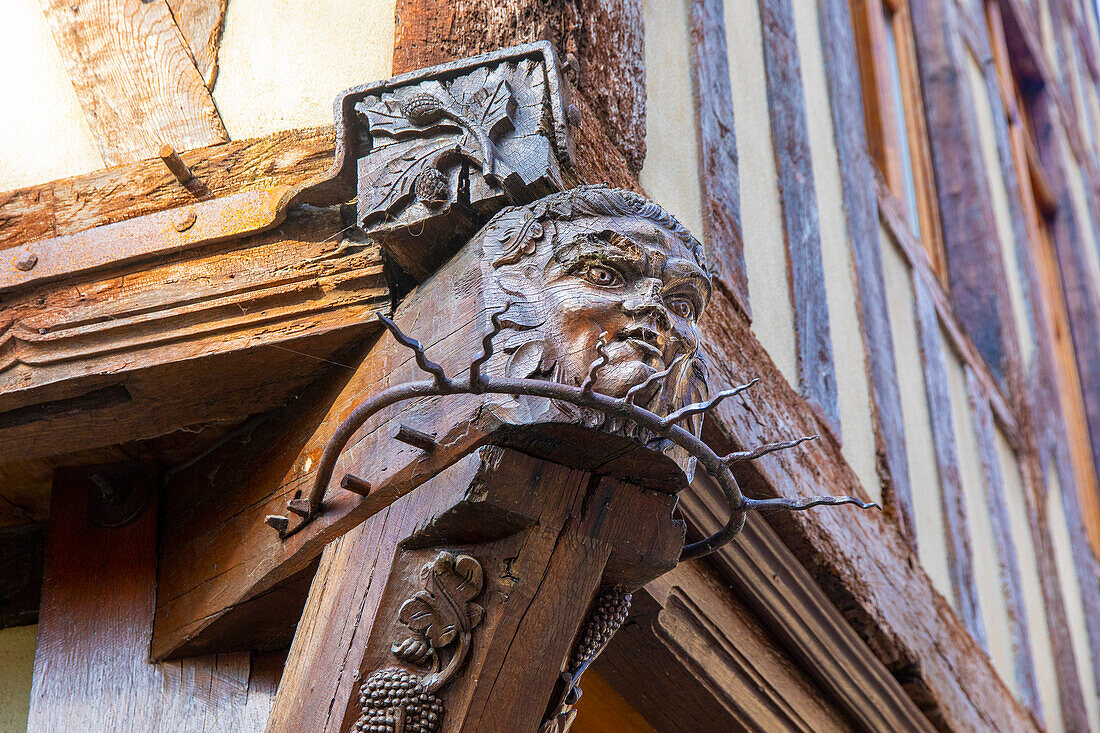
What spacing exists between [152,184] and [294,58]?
303mm

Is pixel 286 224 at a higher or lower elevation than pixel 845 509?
higher

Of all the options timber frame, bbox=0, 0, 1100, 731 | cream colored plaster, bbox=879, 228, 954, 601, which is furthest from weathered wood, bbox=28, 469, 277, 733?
cream colored plaster, bbox=879, 228, 954, 601

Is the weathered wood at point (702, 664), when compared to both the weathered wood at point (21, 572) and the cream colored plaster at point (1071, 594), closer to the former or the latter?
the weathered wood at point (21, 572)

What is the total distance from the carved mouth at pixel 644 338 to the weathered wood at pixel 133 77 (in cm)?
72

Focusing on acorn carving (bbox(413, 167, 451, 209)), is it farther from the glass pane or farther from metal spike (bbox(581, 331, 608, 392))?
the glass pane

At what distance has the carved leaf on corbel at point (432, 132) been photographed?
1.54m

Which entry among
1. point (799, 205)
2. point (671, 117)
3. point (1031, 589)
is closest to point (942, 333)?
point (1031, 589)

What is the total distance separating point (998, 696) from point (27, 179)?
2.29 metres

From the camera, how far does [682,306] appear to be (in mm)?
1455

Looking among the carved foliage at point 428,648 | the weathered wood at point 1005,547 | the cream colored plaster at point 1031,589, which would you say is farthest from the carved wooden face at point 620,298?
the cream colored plaster at point 1031,589

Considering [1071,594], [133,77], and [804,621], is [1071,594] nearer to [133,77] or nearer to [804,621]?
[804,621]

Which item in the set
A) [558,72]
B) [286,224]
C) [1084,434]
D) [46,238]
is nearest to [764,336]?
[558,72]

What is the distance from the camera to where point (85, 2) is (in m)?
1.85

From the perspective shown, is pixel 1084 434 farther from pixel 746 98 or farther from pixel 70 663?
pixel 70 663
